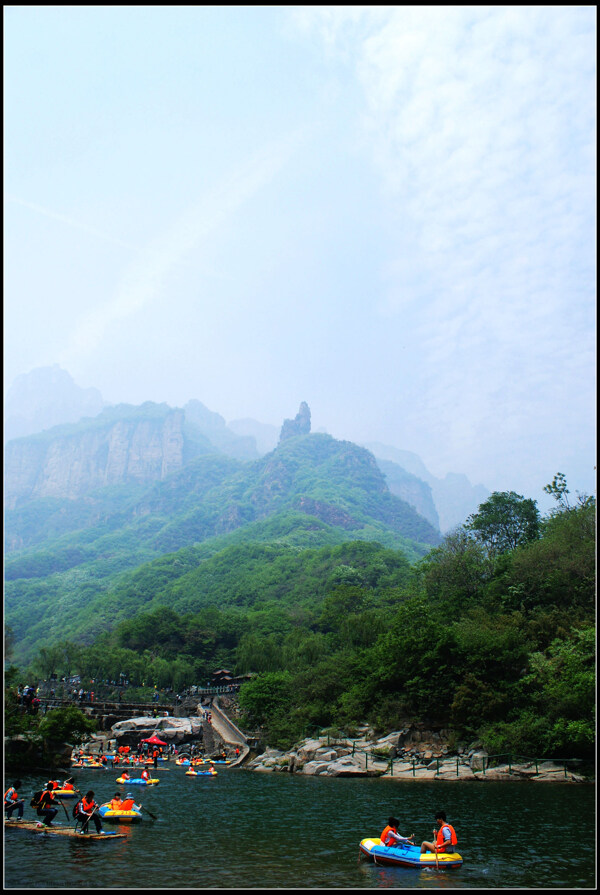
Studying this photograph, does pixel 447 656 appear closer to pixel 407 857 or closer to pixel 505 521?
pixel 407 857

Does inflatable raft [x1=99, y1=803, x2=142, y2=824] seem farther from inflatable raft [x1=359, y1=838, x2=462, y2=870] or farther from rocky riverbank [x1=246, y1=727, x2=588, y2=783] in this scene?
rocky riverbank [x1=246, y1=727, x2=588, y2=783]

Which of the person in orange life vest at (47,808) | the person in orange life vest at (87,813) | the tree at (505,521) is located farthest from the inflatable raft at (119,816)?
the tree at (505,521)

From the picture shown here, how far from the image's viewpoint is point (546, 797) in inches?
943

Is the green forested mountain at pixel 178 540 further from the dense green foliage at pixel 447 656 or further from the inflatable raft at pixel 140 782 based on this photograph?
the inflatable raft at pixel 140 782

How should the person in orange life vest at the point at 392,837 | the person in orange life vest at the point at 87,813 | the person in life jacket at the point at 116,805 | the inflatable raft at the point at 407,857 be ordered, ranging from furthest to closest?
1. the person in life jacket at the point at 116,805
2. the person in orange life vest at the point at 87,813
3. the person in orange life vest at the point at 392,837
4. the inflatable raft at the point at 407,857

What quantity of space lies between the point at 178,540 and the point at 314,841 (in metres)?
155

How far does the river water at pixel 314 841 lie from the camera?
13.8m

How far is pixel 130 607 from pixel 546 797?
8918cm

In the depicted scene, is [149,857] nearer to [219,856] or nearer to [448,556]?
[219,856]

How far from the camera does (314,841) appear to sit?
57.4 feet

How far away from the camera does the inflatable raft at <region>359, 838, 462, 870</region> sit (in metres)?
15.1

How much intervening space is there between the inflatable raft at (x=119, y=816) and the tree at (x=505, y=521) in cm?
4442

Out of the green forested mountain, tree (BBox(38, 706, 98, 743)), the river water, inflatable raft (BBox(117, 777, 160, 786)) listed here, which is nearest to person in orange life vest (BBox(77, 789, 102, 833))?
the river water

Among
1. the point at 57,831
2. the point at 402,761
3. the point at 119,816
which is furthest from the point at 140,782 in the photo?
the point at 402,761
